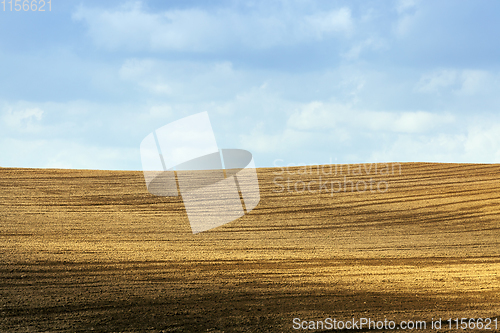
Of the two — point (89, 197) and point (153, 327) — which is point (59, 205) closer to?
point (89, 197)

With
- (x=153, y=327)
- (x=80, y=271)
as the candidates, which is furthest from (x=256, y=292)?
(x=80, y=271)

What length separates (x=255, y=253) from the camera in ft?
37.3

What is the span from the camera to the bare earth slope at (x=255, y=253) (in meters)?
7.22

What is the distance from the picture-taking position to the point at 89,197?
16984 mm

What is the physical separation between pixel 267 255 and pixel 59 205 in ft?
29.1

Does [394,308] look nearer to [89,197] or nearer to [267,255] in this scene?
[267,255]

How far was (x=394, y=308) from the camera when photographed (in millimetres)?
7477

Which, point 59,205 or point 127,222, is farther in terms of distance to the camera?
point 59,205

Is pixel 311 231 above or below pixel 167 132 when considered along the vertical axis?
below

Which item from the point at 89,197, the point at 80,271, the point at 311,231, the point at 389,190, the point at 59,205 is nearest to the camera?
the point at 80,271

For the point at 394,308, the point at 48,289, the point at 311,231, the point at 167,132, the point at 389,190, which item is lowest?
the point at 394,308

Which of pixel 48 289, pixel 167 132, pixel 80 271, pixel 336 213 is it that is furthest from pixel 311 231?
pixel 48 289

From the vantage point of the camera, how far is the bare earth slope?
722cm

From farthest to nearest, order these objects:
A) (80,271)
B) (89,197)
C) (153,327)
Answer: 1. (89,197)
2. (80,271)
3. (153,327)
